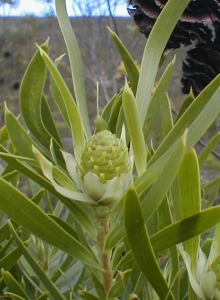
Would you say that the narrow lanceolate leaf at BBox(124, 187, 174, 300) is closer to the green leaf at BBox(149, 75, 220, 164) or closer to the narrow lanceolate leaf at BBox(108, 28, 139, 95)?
the green leaf at BBox(149, 75, 220, 164)

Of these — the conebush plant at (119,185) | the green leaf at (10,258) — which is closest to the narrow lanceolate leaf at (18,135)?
the conebush plant at (119,185)

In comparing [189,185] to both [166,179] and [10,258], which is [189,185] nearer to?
[166,179]

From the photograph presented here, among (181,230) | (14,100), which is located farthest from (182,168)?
(14,100)

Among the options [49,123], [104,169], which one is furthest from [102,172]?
[49,123]

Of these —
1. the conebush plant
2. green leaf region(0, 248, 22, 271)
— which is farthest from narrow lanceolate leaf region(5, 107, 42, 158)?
green leaf region(0, 248, 22, 271)

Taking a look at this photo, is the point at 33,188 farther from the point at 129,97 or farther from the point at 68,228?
the point at 129,97

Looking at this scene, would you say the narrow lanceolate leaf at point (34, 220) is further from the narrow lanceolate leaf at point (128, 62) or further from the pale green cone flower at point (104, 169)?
the narrow lanceolate leaf at point (128, 62)
